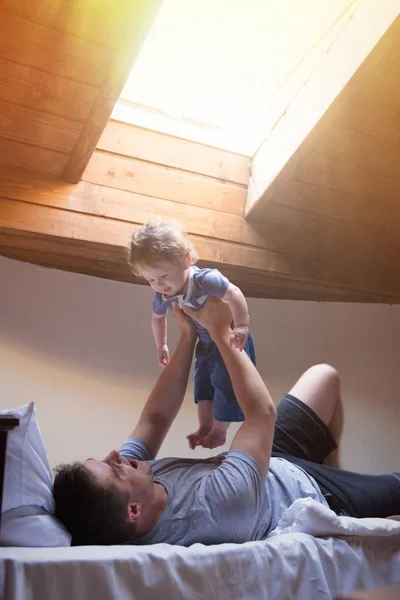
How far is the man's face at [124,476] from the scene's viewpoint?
134 centimetres

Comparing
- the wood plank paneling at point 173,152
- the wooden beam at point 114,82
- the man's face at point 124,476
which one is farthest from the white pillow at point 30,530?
the wood plank paneling at point 173,152

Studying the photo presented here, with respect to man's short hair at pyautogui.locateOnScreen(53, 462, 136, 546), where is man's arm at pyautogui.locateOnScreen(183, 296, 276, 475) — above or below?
above

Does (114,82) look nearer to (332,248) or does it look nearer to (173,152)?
(173,152)

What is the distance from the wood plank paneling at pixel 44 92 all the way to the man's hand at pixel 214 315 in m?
0.75

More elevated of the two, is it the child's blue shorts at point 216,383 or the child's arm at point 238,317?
the child's arm at point 238,317

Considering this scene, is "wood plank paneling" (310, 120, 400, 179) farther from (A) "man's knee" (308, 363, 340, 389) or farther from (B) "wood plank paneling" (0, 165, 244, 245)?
(A) "man's knee" (308, 363, 340, 389)

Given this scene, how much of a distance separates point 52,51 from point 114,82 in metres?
0.20

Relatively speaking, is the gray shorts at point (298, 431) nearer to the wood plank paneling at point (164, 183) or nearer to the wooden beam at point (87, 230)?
the wooden beam at point (87, 230)

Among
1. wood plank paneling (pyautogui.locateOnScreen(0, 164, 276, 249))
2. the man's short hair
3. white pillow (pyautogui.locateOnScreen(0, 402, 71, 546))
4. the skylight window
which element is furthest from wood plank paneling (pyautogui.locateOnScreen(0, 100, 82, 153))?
the man's short hair

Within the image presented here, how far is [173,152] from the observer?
87.6 inches

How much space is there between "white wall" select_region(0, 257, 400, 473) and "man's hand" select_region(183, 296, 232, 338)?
34.8 inches

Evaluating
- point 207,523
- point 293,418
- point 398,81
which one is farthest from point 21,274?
point 398,81

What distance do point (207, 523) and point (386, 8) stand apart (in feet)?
5.20

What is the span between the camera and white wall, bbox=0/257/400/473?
2258 millimetres
